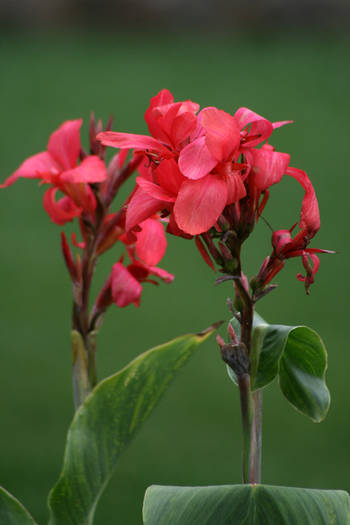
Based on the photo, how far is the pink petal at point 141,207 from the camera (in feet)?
1.71

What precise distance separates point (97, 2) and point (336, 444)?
5.39 meters

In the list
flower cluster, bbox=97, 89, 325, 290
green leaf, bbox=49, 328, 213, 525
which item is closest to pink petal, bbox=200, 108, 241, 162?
flower cluster, bbox=97, 89, 325, 290

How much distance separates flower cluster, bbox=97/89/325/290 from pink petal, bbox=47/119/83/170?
8.3 inches

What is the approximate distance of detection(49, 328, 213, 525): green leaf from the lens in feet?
1.81

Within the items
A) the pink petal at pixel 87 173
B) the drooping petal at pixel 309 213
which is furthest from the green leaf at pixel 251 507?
the pink petal at pixel 87 173

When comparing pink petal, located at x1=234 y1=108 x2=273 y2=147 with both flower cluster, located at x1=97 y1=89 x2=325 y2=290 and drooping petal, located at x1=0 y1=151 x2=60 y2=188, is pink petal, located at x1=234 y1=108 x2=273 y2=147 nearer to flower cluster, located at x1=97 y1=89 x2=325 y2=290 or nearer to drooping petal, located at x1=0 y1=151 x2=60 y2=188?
flower cluster, located at x1=97 y1=89 x2=325 y2=290

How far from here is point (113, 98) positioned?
15.4 feet

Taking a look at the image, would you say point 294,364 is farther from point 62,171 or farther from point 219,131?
point 62,171

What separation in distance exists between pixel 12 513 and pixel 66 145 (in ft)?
1.17

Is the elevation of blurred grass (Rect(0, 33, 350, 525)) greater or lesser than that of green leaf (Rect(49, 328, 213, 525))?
lesser

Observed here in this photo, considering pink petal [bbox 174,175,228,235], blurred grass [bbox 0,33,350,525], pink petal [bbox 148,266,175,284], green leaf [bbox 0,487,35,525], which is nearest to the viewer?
pink petal [bbox 174,175,228,235]

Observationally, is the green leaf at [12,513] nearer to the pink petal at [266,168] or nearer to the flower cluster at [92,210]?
the flower cluster at [92,210]

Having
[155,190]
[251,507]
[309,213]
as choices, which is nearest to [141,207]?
[155,190]

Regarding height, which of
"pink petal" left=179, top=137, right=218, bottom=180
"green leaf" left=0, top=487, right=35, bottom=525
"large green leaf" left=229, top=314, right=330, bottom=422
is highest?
"pink petal" left=179, top=137, right=218, bottom=180
